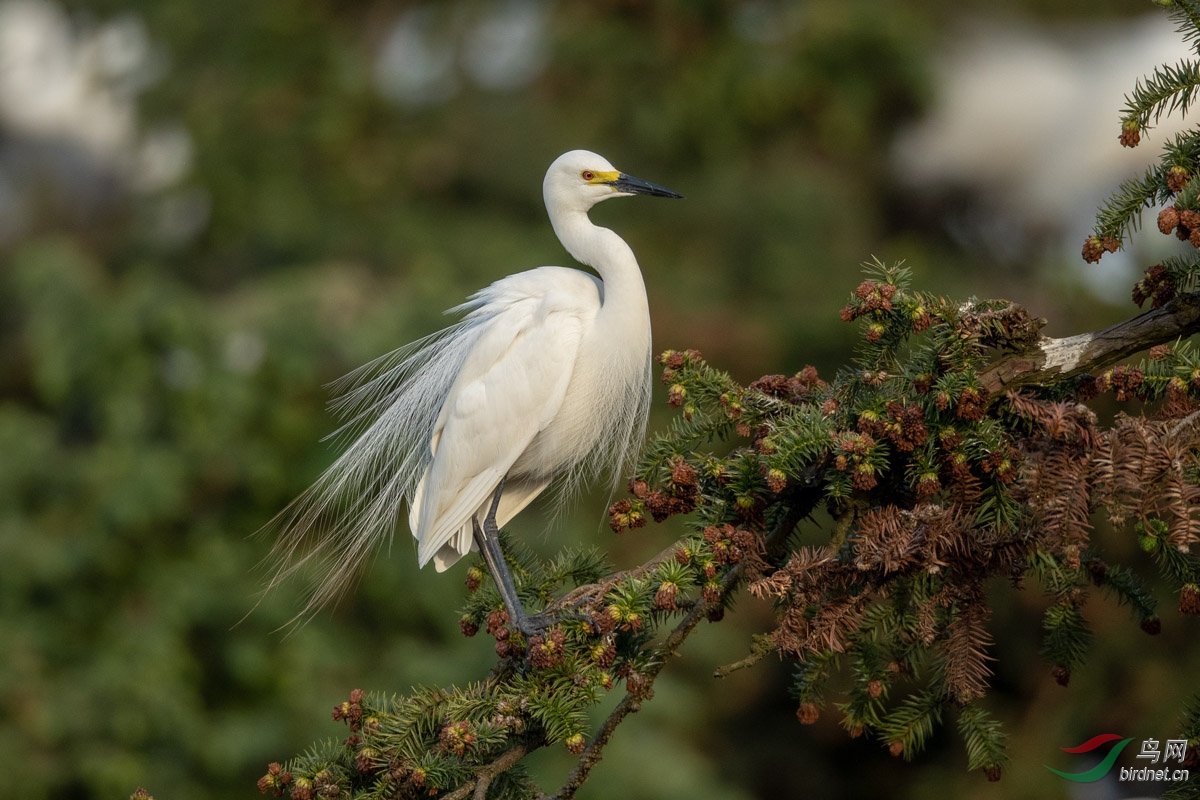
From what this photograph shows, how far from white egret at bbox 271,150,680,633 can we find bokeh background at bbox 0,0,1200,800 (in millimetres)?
1800

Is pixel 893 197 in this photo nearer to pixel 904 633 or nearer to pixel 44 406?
pixel 44 406

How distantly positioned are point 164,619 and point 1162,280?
492cm

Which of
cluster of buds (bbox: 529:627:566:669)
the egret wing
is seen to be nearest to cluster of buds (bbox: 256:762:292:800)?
cluster of buds (bbox: 529:627:566:669)

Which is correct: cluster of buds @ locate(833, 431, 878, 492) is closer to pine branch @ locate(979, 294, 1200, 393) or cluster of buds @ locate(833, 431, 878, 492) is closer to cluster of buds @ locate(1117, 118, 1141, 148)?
pine branch @ locate(979, 294, 1200, 393)

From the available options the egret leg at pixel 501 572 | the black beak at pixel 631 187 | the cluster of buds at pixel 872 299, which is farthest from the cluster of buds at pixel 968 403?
→ the black beak at pixel 631 187

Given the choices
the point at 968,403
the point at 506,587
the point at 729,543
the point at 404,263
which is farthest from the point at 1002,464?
the point at 404,263

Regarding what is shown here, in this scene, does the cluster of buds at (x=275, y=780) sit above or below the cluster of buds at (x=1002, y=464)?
below

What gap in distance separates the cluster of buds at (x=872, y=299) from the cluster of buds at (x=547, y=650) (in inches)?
29.1

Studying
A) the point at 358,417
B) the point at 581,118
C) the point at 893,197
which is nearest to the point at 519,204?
the point at 581,118

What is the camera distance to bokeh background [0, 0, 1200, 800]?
19.2 ft

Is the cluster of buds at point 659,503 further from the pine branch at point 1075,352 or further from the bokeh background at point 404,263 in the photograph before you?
the bokeh background at point 404,263

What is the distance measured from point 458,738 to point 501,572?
769 millimetres

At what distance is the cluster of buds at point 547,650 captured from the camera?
2074mm

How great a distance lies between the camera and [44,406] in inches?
335
